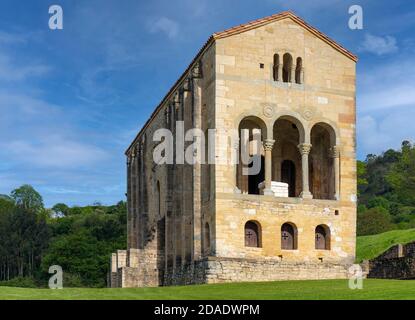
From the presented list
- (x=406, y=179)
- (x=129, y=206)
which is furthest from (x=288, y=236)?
(x=406, y=179)

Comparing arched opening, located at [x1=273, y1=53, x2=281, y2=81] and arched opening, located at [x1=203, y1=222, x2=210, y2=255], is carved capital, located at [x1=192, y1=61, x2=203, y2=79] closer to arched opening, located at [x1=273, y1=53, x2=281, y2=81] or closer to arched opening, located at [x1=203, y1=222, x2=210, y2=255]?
arched opening, located at [x1=273, y1=53, x2=281, y2=81]

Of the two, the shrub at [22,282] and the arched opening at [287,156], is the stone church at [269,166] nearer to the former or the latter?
the arched opening at [287,156]

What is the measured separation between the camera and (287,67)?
139 ft

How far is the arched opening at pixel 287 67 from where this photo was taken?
42156 millimetres

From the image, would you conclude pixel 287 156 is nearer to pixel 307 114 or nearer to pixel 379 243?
pixel 307 114

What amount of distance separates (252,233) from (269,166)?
3653 millimetres

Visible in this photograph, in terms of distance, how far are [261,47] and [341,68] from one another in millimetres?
4963

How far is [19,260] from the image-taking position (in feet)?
311

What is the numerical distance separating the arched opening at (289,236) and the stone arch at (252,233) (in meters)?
1.43

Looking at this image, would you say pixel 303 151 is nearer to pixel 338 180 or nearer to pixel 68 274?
pixel 338 180

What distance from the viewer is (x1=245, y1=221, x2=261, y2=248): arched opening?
1569 inches

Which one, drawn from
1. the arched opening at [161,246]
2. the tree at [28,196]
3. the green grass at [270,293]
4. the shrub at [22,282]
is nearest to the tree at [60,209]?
the tree at [28,196]

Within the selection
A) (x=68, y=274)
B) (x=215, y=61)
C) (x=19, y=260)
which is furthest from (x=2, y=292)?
(x=19, y=260)
